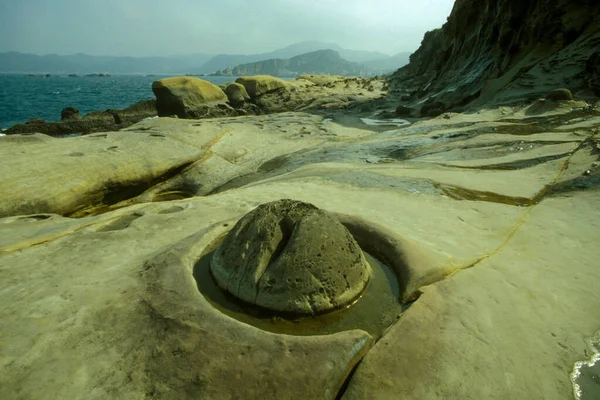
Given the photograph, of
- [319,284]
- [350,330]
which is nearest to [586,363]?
[350,330]

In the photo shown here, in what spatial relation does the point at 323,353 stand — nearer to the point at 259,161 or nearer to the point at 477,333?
the point at 477,333

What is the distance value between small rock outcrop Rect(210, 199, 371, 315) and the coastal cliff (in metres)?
11.4

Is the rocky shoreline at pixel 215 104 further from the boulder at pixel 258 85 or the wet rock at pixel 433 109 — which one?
the wet rock at pixel 433 109

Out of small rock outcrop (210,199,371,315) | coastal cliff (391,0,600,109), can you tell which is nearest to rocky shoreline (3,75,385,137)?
coastal cliff (391,0,600,109)

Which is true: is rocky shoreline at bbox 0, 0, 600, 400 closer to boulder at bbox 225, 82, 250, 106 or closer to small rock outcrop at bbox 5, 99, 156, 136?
small rock outcrop at bbox 5, 99, 156, 136

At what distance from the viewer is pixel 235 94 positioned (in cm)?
2055

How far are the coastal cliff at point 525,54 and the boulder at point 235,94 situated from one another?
10254mm

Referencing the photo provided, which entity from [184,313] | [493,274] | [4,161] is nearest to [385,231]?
[493,274]

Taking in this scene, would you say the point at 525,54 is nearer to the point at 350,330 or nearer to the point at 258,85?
the point at 258,85

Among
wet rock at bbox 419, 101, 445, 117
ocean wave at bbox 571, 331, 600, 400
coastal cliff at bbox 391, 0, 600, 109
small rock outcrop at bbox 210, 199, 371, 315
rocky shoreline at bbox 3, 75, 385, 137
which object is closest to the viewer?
ocean wave at bbox 571, 331, 600, 400

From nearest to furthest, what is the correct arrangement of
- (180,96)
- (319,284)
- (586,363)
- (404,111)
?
1. (586,363)
2. (319,284)
3. (404,111)
4. (180,96)

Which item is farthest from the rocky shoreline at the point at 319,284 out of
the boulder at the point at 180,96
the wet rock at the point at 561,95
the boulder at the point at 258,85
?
the boulder at the point at 258,85

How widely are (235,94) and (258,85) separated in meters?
2.32

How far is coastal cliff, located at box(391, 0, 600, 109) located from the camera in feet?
37.2
